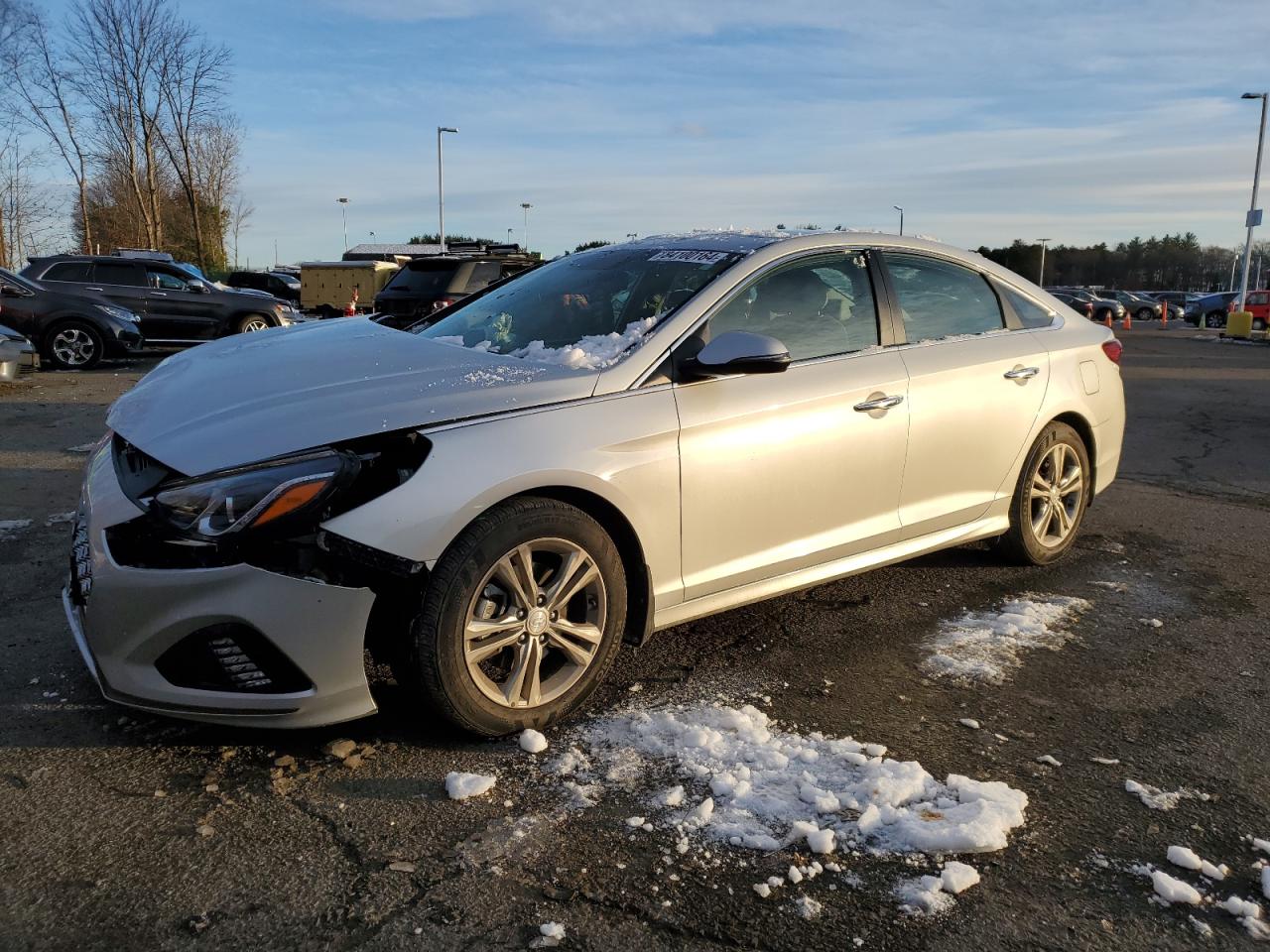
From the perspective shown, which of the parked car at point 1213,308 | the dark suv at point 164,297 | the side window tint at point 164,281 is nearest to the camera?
the dark suv at point 164,297

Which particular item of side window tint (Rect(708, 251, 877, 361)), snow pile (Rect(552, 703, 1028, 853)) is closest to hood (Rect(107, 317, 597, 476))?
side window tint (Rect(708, 251, 877, 361))

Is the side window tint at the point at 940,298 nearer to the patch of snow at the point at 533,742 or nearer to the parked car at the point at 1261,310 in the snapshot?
the patch of snow at the point at 533,742

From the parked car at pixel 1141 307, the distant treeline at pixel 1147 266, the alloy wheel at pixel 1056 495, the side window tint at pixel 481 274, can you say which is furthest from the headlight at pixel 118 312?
the distant treeline at pixel 1147 266

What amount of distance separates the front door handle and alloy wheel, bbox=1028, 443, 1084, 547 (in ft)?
3.91

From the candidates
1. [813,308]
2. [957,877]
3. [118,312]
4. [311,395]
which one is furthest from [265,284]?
[957,877]

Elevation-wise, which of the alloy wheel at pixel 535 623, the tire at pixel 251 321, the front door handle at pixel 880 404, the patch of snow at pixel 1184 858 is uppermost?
the front door handle at pixel 880 404

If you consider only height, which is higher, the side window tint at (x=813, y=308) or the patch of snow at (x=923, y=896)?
the side window tint at (x=813, y=308)

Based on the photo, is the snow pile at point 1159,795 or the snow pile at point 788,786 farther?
the snow pile at point 1159,795

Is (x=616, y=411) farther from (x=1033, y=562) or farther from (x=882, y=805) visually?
(x=1033, y=562)

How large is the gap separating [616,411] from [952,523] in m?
1.96

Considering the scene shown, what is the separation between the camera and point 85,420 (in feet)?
29.3

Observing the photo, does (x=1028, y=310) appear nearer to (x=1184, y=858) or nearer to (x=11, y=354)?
(x=1184, y=858)

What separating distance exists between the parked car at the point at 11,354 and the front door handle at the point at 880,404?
10.2m

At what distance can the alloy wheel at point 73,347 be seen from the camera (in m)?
13.6
